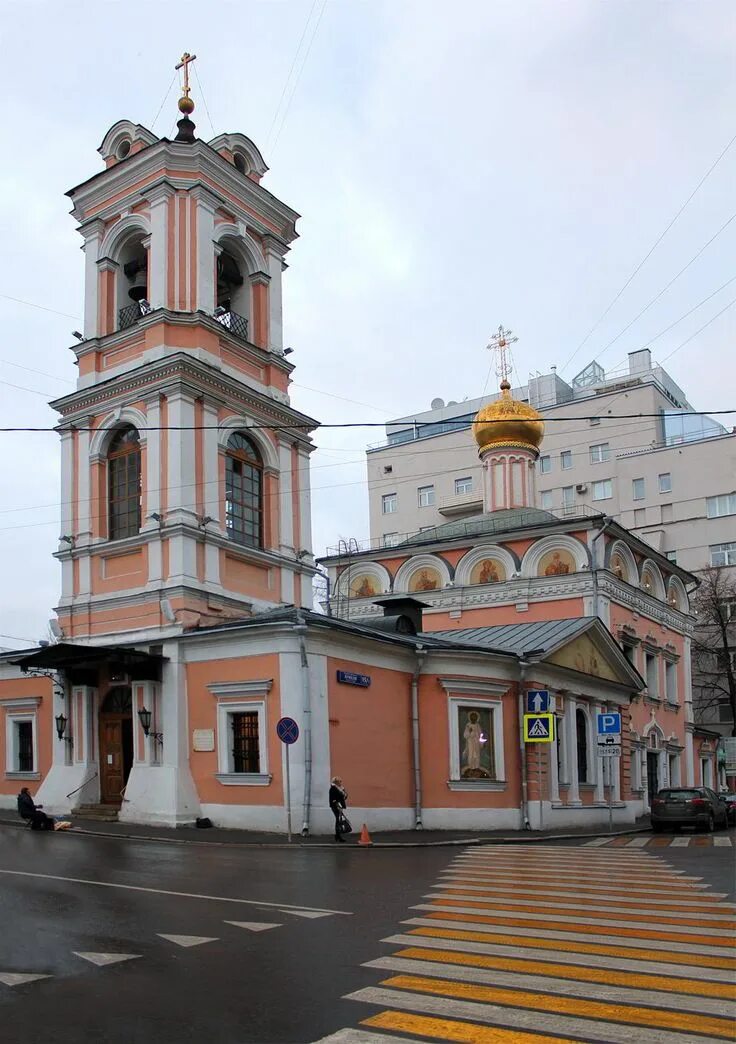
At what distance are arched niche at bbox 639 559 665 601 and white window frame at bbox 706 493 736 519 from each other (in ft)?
50.2

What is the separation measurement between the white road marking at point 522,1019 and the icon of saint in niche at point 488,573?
32015mm

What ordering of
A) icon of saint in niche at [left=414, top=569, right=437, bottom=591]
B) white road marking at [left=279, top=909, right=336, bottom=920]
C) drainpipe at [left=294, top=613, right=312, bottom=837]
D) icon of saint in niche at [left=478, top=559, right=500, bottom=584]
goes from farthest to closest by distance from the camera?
icon of saint in niche at [left=414, top=569, right=437, bottom=591]
icon of saint in niche at [left=478, top=559, right=500, bottom=584]
drainpipe at [left=294, top=613, right=312, bottom=837]
white road marking at [left=279, top=909, right=336, bottom=920]

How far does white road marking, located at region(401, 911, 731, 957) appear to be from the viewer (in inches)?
323

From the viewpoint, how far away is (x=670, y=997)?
21.6ft

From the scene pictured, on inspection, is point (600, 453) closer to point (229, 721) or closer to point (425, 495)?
point (425, 495)

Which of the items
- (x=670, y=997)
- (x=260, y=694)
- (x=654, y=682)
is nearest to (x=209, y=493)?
(x=260, y=694)

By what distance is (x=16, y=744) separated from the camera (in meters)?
25.7

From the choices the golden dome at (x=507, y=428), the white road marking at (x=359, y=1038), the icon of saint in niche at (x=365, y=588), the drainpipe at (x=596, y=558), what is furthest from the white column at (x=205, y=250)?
the white road marking at (x=359, y=1038)

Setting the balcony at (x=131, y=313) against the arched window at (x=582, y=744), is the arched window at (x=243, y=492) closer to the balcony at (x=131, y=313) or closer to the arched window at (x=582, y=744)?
the balcony at (x=131, y=313)

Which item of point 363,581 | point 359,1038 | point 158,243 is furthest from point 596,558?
point 359,1038

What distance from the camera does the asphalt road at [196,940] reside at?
614 cm

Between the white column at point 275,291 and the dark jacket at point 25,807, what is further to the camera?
the white column at point 275,291

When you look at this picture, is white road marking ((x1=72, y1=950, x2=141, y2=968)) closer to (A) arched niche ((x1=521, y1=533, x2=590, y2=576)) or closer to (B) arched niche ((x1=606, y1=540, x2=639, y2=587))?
(A) arched niche ((x1=521, y1=533, x2=590, y2=576))

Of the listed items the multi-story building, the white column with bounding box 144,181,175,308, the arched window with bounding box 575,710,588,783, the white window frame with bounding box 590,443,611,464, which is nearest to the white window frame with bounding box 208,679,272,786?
the white column with bounding box 144,181,175,308
